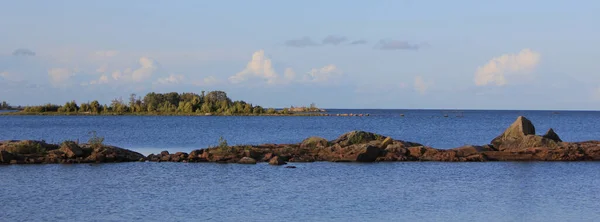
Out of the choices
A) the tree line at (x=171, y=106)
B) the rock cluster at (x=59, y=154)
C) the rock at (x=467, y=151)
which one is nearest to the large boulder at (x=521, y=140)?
the rock at (x=467, y=151)

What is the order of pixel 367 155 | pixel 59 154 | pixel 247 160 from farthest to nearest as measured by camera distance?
1. pixel 367 155
2. pixel 247 160
3. pixel 59 154

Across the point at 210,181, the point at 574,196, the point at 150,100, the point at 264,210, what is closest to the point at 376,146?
the point at 210,181

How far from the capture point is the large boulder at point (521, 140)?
46.6m

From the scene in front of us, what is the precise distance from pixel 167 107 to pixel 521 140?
126 metres

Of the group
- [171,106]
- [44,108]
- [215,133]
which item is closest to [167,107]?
[171,106]

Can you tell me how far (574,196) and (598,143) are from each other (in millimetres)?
22792

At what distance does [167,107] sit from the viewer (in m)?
166

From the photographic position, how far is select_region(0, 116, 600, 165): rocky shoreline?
41.3m

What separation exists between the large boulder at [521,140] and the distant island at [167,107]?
11935 centimetres

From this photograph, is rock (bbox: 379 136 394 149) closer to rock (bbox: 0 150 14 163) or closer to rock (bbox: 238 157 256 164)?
rock (bbox: 238 157 256 164)

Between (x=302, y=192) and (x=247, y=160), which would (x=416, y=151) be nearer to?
(x=247, y=160)

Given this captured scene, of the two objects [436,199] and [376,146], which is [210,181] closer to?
[436,199]

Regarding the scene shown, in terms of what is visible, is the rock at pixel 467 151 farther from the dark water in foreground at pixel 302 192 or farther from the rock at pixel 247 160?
the rock at pixel 247 160

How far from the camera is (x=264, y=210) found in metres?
25.1
